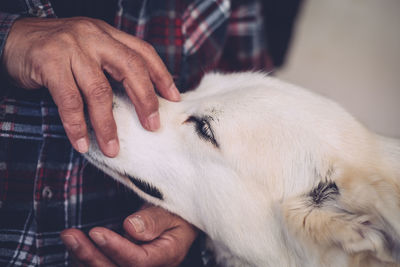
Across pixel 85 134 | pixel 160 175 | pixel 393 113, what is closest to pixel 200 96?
pixel 160 175

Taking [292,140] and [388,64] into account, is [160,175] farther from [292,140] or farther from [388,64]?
[388,64]

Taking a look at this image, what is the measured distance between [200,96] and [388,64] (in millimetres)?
3333

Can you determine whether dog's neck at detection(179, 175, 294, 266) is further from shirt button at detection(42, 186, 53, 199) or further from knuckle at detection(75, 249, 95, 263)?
shirt button at detection(42, 186, 53, 199)

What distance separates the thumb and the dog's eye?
1.18 feet

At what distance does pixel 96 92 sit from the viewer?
1.05 meters

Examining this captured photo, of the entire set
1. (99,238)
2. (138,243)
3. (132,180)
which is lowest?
(138,243)

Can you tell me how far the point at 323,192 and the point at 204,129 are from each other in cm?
49

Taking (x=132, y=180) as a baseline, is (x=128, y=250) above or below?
below

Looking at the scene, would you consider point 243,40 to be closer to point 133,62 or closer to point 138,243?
point 133,62

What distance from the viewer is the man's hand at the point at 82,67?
1.03m

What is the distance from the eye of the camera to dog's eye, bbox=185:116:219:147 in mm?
1209

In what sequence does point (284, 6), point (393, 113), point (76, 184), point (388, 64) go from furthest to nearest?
1. point (388, 64)
2. point (393, 113)
3. point (284, 6)
4. point (76, 184)

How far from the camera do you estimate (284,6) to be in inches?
121

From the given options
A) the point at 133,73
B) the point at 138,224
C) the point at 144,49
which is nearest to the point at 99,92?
the point at 133,73
